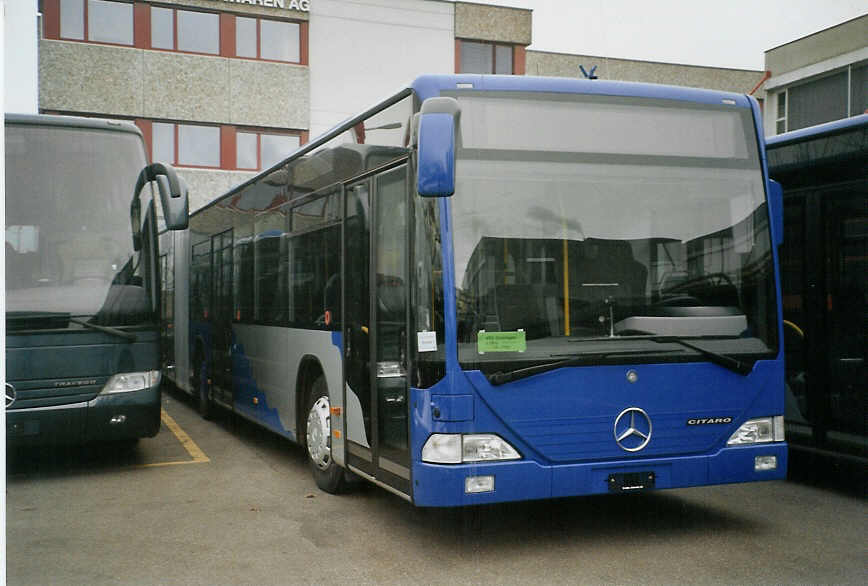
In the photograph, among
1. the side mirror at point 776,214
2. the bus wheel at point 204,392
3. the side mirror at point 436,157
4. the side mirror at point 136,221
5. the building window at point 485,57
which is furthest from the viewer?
the building window at point 485,57

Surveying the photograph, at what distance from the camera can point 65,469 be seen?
31.4 feet

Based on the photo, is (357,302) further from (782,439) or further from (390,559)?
(782,439)

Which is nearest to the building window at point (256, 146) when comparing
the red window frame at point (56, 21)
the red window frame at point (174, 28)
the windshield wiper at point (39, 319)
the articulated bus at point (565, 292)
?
the red window frame at point (174, 28)

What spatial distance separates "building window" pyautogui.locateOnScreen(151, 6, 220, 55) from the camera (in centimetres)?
2525

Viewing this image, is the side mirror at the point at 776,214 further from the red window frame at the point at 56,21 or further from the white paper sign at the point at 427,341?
the red window frame at the point at 56,21

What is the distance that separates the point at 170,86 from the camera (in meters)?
25.7

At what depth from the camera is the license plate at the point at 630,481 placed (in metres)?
5.95

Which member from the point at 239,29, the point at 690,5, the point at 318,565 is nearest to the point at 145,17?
the point at 239,29

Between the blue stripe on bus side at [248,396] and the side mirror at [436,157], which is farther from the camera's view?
the blue stripe on bus side at [248,396]

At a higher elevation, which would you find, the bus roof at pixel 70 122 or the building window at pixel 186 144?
the building window at pixel 186 144

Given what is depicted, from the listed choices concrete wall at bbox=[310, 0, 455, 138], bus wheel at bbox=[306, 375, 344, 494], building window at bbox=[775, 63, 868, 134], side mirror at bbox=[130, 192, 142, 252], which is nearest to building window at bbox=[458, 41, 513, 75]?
concrete wall at bbox=[310, 0, 455, 138]

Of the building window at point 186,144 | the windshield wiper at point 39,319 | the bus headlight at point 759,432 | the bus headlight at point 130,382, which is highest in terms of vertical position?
the building window at point 186,144

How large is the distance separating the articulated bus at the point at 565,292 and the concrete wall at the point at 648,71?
25.9m

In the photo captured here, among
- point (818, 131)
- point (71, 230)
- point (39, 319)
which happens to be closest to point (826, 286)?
point (818, 131)
